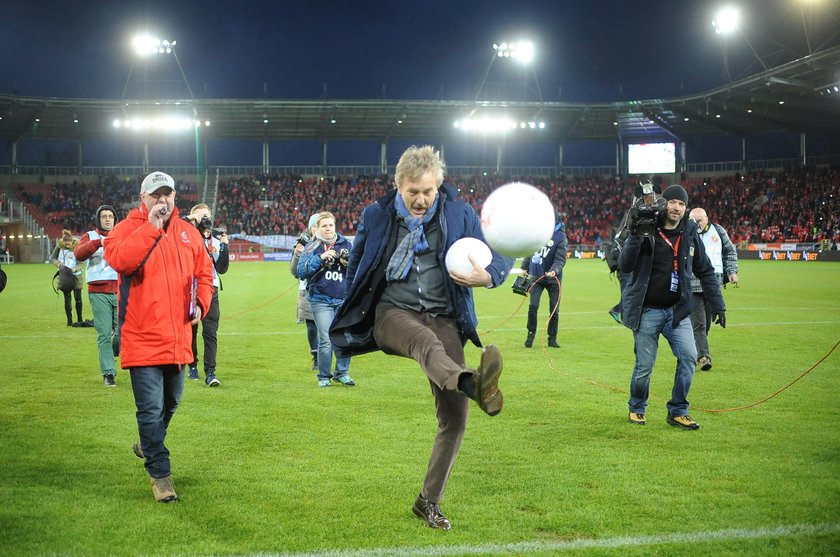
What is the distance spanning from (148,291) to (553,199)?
202 feet

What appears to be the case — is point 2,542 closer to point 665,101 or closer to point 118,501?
point 118,501

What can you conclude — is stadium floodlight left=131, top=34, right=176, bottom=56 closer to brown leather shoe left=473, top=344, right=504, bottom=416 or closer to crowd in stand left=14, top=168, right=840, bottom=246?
crowd in stand left=14, top=168, right=840, bottom=246

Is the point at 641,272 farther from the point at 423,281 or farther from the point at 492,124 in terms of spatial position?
the point at 492,124

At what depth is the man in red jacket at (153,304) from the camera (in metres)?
5.48

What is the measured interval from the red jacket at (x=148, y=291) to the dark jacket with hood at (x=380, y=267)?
1.26 m

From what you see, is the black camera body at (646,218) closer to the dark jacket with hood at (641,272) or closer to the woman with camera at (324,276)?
the dark jacket with hood at (641,272)

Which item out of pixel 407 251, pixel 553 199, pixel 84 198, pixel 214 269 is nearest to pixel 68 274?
pixel 214 269

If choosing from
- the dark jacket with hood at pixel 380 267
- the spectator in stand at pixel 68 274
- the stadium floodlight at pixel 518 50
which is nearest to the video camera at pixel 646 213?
the dark jacket with hood at pixel 380 267

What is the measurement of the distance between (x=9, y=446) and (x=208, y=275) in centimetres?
270

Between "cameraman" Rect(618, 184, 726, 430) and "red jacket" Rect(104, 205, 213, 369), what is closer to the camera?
"red jacket" Rect(104, 205, 213, 369)

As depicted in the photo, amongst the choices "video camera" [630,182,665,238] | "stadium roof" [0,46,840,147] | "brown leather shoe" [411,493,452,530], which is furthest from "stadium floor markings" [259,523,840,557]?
"stadium roof" [0,46,840,147]

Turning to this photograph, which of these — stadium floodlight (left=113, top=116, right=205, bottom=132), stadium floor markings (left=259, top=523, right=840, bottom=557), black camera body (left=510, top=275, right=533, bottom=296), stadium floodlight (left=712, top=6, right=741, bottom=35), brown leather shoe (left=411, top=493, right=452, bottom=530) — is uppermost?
stadium floodlight (left=712, top=6, right=741, bottom=35)

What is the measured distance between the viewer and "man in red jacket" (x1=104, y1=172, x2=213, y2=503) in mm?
5477

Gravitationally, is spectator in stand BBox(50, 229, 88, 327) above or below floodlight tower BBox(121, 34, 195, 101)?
below
